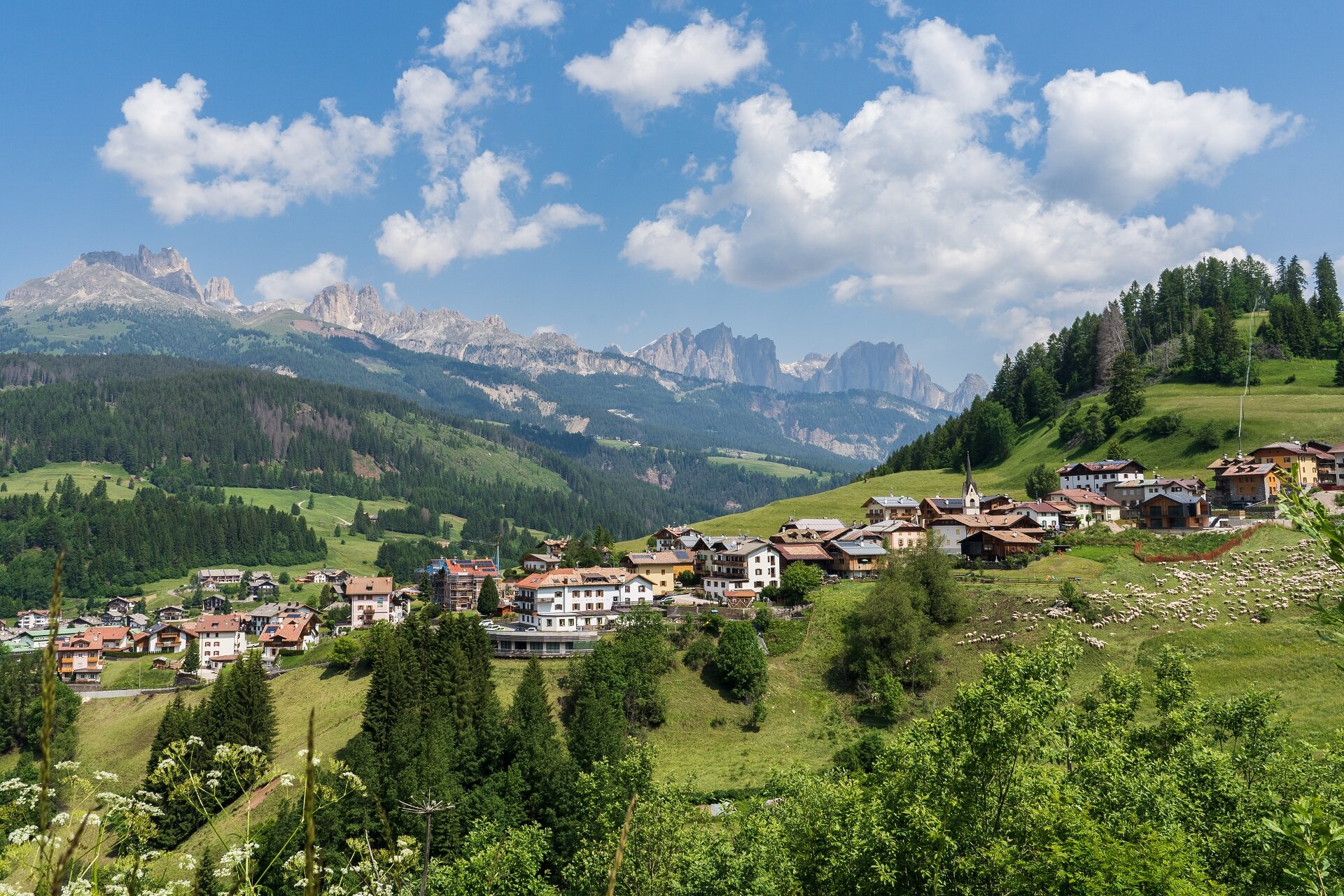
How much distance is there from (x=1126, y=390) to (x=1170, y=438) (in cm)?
1543

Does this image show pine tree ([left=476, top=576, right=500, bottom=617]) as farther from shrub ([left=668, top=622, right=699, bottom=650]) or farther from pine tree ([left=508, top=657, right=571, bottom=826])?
pine tree ([left=508, top=657, right=571, bottom=826])

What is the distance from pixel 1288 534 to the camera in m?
85.7

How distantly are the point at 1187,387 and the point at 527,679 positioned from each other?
143m

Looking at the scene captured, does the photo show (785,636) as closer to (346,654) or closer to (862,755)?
(862,755)

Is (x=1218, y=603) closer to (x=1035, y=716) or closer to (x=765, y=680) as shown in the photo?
(x=765, y=680)

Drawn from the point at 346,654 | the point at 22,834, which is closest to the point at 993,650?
the point at 346,654

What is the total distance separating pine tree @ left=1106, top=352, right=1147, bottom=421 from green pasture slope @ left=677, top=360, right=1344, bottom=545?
6.66ft

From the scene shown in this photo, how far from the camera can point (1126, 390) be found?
148m

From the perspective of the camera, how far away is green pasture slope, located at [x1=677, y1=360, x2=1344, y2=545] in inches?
4988

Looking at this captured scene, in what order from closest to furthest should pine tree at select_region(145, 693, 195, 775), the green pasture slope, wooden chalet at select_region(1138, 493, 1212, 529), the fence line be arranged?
pine tree at select_region(145, 693, 195, 775)
the fence line
wooden chalet at select_region(1138, 493, 1212, 529)
the green pasture slope

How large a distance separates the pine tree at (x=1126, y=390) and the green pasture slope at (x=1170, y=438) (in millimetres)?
2029

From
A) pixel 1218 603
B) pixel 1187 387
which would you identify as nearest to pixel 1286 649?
pixel 1218 603

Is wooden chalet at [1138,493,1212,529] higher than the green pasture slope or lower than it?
lower

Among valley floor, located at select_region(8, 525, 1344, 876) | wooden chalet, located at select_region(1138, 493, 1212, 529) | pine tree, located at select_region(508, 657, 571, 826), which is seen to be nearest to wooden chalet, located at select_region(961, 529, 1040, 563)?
valley floor, located at select_region(8, 525, 1344, 876)
